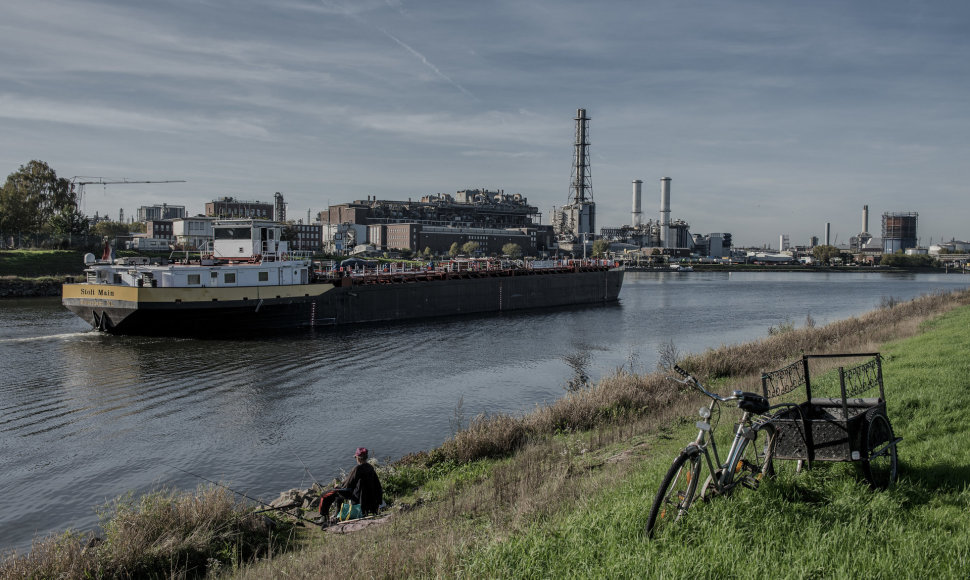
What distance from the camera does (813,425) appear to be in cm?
657

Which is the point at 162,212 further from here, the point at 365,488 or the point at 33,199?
the point at 365,488

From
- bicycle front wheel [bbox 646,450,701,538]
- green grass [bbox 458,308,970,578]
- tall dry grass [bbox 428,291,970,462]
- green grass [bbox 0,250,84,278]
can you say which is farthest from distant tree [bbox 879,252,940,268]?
bicycle front wheel [bbox 646,450,701,538]

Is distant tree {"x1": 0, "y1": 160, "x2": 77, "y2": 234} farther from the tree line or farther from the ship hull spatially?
the ship hull

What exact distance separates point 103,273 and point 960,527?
37540 millimetres

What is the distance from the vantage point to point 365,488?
980 cm

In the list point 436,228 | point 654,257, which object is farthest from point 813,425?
point 654,257

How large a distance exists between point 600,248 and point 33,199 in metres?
135

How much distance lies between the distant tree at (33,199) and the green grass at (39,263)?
10372 mm

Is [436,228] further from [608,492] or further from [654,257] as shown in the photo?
[608,492]

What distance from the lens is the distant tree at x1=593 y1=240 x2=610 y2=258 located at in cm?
17362

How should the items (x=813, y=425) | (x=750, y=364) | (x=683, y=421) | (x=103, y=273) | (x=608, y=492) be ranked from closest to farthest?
(x=813, y=425), (x=608, y=492), (x=683, y=421), (x=750, y=364), (x=103, y=273)

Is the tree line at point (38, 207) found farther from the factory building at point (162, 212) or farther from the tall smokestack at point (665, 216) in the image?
the tall smokestack at point (665, 216)

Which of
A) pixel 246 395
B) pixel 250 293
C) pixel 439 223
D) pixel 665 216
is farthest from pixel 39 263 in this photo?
pixel 665 216

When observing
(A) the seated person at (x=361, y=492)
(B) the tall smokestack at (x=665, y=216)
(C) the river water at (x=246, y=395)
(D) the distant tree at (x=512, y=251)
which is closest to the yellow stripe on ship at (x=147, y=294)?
(C) the river water at (x=246, y=395)
